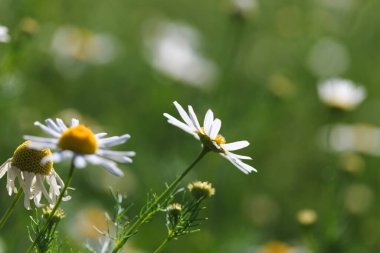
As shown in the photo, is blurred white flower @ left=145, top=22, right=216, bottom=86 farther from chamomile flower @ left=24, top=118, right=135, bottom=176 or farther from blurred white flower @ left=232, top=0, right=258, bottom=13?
chamomile flower @ left=24, top=118, right=135, bottom=176

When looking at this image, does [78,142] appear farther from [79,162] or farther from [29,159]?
[29,159]

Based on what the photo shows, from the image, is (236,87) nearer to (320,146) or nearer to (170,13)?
(320,146)

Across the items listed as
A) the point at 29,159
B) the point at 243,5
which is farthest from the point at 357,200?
the point at 29,159

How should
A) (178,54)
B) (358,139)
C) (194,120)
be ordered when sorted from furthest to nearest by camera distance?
1. (178,54)
2. (358,139)
3. (194,120)

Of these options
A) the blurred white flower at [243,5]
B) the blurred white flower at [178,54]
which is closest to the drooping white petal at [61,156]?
the blurred white flower at [243,5]

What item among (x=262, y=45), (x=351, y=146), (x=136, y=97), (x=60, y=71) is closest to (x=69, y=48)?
(x=60, y=71)
